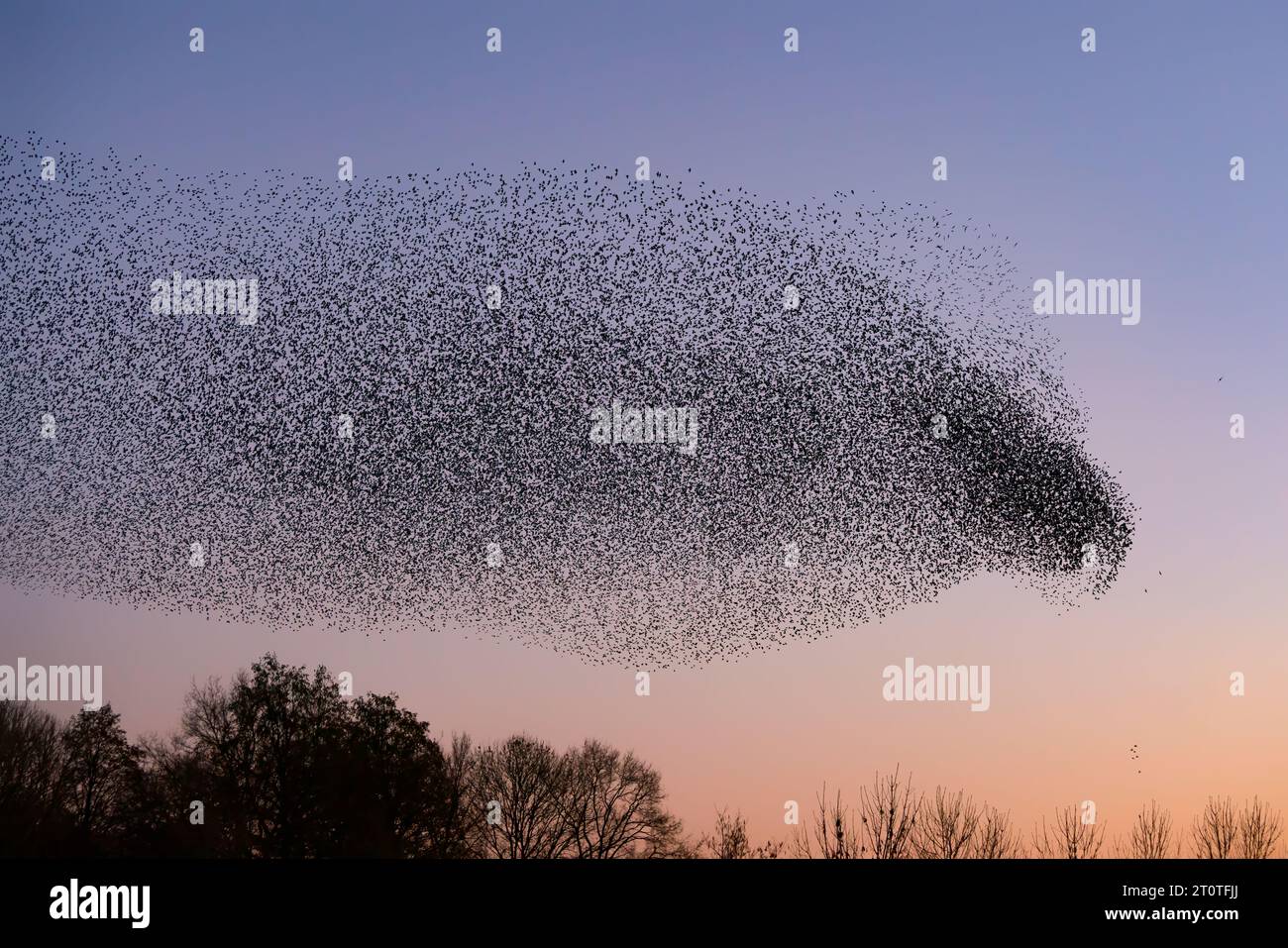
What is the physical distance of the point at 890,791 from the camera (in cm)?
3919

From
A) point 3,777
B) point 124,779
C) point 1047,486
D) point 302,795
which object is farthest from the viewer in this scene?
point 302,795

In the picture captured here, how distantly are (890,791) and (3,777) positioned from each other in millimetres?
29612

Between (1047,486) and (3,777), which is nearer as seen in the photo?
(1047,486)

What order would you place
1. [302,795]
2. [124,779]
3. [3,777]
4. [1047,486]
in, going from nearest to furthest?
[1047,486] < [3,777] < [124,779] < [302,795]

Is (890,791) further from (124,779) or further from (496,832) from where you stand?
(124,779)
